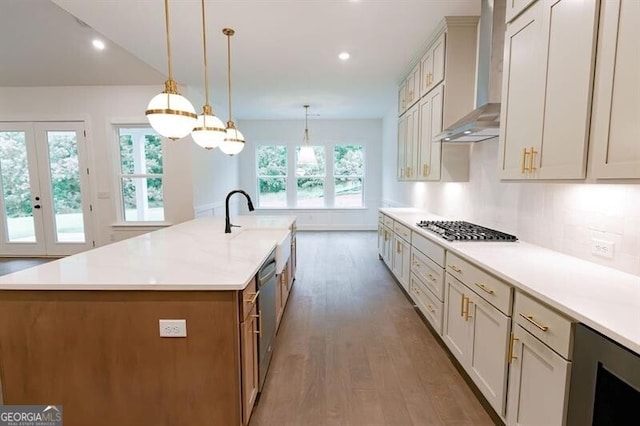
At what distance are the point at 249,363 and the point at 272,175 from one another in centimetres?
704

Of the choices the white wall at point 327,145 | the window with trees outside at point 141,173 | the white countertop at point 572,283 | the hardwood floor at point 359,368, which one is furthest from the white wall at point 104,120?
the white countertop at point 572,283

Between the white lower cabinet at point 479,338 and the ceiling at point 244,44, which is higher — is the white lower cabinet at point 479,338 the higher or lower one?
the lower one

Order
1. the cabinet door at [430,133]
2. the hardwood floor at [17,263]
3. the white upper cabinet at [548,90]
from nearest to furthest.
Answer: the white upper cabinet at [548,90] < the cabinet door at [430,133] < the hardwood floor at [17,263]

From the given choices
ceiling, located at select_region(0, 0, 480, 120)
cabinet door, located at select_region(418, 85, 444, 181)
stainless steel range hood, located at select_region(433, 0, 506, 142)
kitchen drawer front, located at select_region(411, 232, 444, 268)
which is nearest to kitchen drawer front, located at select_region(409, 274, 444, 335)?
kitchen drawer front, located at select_region(411, 232, 444, 268)

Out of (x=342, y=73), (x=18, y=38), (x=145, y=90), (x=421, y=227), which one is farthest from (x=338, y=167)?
(x=18, y=38)

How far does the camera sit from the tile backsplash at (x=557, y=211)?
160cm

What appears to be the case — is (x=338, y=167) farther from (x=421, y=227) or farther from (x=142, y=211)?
(x=421, y=227)

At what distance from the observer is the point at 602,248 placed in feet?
5.67

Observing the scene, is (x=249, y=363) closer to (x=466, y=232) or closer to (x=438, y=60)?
(x=466, y=232)

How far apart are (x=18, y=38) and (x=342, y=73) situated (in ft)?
14.4

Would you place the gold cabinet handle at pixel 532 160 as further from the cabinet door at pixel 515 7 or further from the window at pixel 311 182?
the window at pixel 311 182

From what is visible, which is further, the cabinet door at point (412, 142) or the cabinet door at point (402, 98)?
the cabinet door at point (402, 98)

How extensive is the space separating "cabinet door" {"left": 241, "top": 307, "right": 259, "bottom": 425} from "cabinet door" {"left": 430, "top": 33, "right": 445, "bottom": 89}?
2.93 meters

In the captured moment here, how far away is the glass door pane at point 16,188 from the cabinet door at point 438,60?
6.69 metres
